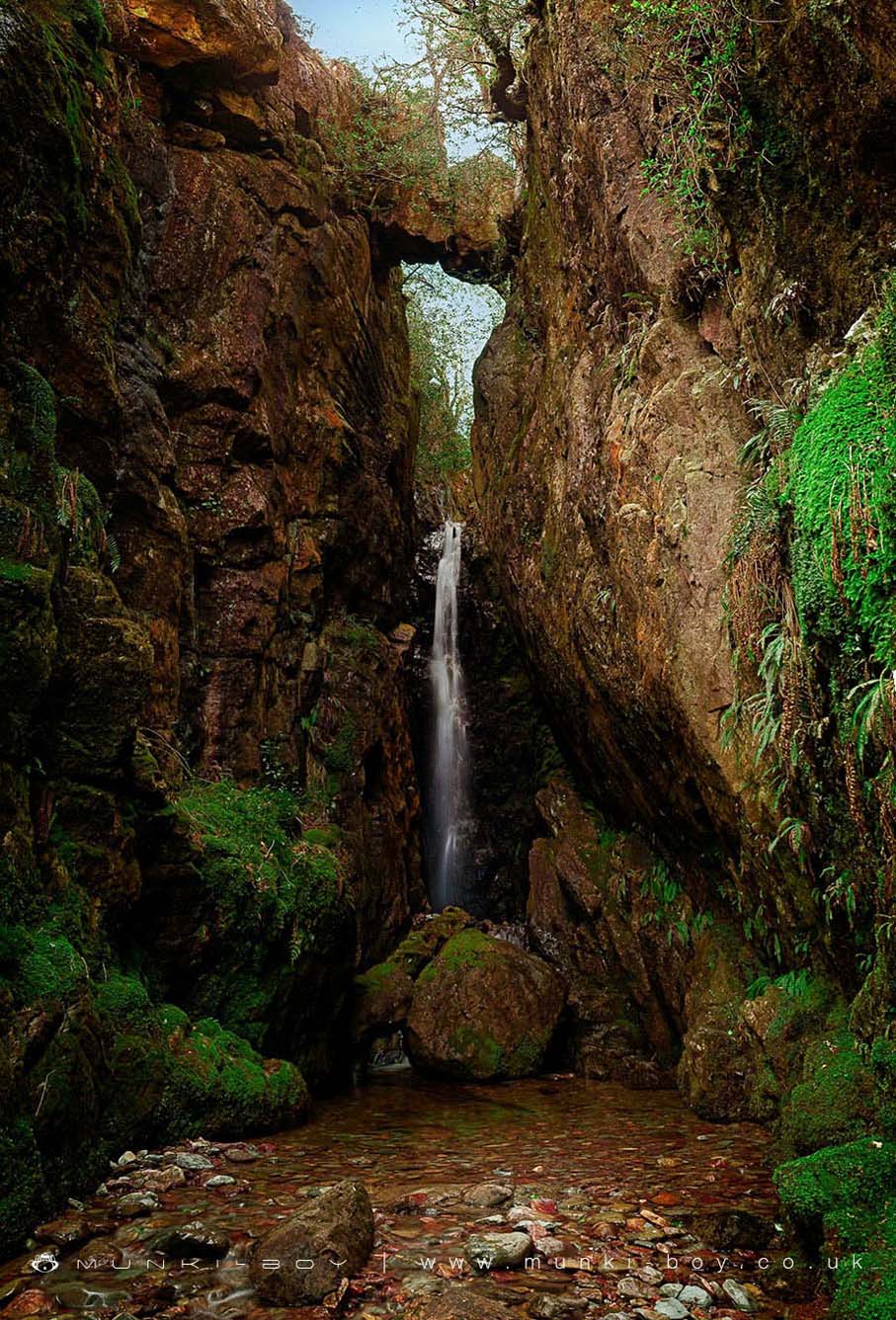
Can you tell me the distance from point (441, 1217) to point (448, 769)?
43.1 feet

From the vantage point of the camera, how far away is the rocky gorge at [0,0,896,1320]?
4480 millimetres

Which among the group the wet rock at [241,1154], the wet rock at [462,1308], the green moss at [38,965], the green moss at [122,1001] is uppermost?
the green moss at [38,965]

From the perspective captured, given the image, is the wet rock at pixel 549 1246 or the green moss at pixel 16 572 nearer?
the wet rock at pixel 549 1246

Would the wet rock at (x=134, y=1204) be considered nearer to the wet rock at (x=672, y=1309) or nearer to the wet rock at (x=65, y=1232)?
the wet rock at (x=65, y=1232)

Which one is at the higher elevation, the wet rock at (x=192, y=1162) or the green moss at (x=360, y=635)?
the green moss at (x=360, y=635)

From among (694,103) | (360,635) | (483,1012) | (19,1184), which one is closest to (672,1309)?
(19,1184)

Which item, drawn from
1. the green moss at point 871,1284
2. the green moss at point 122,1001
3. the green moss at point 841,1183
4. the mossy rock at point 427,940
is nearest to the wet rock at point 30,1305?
the green moss at point 122,1001

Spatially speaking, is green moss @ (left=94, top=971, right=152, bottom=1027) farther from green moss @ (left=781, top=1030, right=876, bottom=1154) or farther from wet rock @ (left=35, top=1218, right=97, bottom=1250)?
green moss @ (left=781, top=1030, right=876, bottom=1154)

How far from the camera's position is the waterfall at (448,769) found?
54.9 ft

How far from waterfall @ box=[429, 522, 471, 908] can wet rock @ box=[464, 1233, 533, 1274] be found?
41.4 feet

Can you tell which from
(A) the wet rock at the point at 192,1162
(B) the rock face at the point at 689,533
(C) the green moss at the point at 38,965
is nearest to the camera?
(C) the green moss at the point at 38,965

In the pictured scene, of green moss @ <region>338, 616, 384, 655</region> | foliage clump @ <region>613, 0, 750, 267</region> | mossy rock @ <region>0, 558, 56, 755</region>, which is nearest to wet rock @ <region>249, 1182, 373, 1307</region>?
mossy rock @ <region>0, 558, 56, 755</region>

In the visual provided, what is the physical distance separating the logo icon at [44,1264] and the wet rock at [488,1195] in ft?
7.27

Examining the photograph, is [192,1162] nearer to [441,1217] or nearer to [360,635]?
[441,1217]
